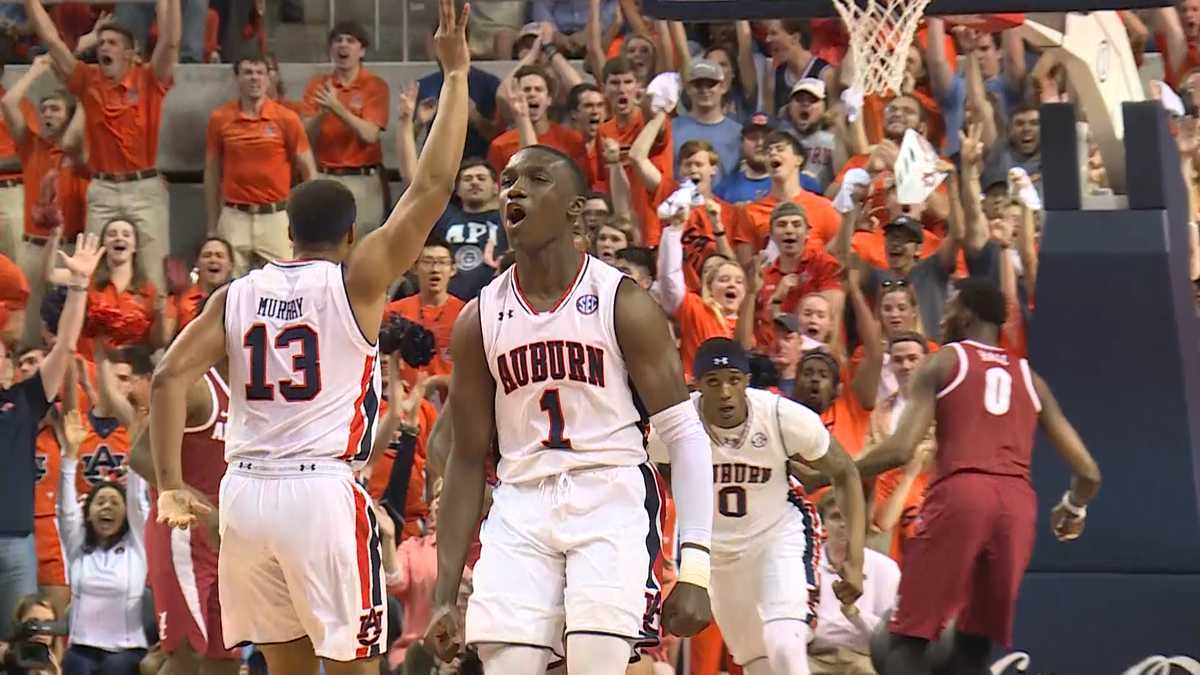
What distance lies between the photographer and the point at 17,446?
36.0 feet

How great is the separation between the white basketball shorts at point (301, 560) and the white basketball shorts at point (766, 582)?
8.20 feet

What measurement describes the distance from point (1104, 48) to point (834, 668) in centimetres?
358

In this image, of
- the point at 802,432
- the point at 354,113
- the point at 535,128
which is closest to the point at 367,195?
the point at 354,113

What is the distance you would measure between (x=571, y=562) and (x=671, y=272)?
18.9ft

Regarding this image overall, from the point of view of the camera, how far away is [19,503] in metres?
11.0

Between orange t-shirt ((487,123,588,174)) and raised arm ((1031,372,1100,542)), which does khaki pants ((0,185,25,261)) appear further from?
raised arm ((1031,372,1100,542))

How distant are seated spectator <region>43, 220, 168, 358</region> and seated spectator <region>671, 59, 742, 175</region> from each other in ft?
11.2

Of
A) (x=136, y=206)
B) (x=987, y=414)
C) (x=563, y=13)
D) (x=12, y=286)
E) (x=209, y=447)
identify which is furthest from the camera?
(x=563, y=13)

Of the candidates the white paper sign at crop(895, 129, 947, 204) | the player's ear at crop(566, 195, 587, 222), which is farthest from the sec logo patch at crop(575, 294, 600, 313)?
the white paper sign at crop(895, 129, 947, 204)

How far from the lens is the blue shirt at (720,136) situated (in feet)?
44.6

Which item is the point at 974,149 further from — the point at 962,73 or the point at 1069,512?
the point at 1069,512

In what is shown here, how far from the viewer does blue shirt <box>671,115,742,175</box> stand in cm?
1359

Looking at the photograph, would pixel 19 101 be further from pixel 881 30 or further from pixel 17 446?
pixel 881 30

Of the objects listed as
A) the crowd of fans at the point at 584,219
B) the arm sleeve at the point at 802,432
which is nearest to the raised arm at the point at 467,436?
the arm sleeve at the point at 802,432
